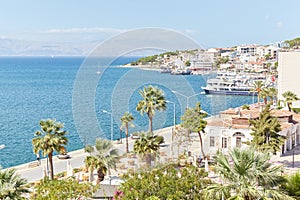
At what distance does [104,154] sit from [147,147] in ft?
7.93

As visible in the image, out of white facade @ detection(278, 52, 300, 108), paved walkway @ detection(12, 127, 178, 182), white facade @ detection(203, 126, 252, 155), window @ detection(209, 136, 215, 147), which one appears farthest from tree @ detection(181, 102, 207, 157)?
white facade @ detection(278, 52, 300, 108)

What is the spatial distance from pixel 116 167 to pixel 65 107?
238ft

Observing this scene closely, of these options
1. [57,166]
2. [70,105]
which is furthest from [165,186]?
[70,105]

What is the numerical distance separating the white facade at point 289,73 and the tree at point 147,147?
3962cm

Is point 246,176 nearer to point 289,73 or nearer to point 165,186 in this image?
point 165,186

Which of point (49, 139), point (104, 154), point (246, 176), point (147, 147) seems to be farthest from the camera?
point (49, 139)

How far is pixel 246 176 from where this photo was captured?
15.5 metres

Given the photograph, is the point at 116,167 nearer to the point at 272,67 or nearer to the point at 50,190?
the point at 50,190

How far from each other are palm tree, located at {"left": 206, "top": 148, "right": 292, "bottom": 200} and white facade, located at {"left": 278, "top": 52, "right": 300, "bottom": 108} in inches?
1886

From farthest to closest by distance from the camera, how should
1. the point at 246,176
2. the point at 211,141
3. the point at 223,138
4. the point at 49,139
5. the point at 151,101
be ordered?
the point at 211,141
the point at 223,138
the point at 151,101
the point at 49,139
the point at 246,176

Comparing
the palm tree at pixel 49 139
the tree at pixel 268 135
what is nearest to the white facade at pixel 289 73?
the tree at pixel 268 135

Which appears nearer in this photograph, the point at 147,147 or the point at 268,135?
the point at 147,147

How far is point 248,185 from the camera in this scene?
50.2 feet

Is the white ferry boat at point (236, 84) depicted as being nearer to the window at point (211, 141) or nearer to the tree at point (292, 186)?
the window at point (211, 141)
